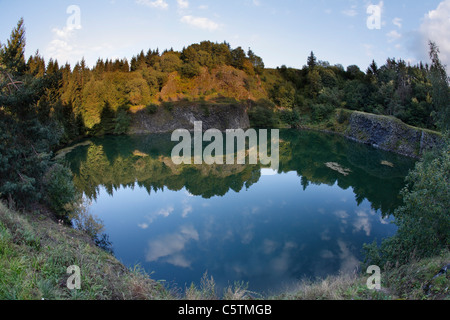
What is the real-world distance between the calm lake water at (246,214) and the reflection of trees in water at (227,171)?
0.10m

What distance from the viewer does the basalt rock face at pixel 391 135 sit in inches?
1153

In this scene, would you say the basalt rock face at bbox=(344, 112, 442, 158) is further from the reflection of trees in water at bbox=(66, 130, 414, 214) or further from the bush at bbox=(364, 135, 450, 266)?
the bush at bbox=(364, 135, 450, 266)

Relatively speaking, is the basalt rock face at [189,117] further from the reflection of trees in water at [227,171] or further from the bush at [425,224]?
the bush at [425,224]

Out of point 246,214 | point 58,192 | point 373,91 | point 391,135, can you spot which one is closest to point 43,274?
point 58,192

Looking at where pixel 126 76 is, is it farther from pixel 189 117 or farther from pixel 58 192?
pixel 58 192

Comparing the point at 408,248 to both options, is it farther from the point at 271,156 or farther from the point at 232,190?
the point at 271,156

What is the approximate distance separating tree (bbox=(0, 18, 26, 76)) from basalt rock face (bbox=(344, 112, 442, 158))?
33.4 meters

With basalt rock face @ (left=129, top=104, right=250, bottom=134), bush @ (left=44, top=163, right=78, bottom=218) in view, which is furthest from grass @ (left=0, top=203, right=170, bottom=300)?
basalt rock face @ (left=129, top=104, right=250, bottom=134)

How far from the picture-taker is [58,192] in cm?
1251

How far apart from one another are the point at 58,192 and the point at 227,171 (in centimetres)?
1593

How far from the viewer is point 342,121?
166 ft

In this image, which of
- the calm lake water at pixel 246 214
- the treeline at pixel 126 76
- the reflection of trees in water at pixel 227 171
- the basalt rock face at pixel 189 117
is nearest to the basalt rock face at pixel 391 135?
the reflection of trees in water at pixel 227 171
